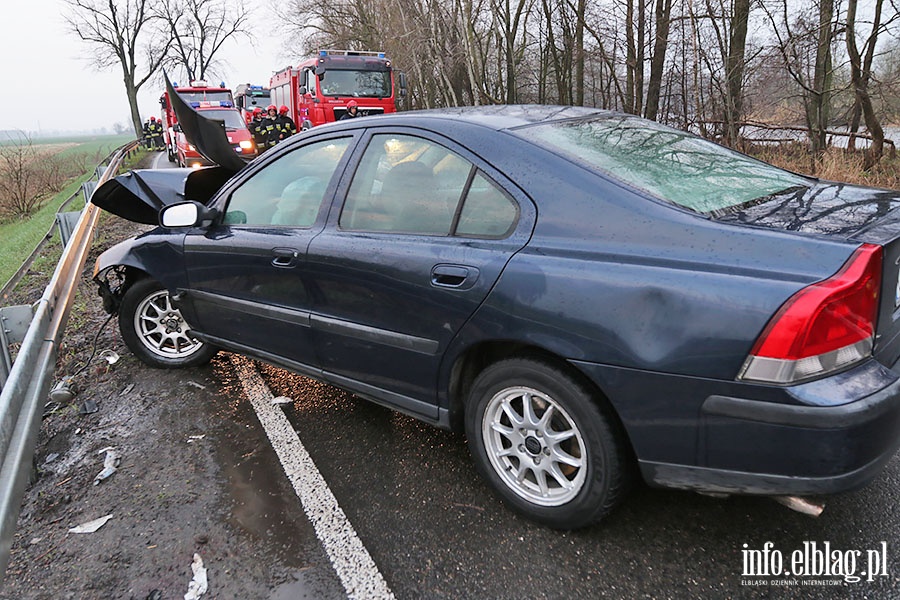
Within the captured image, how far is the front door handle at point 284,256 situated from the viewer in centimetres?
323

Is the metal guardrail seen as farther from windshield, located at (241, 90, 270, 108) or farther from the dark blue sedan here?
windshield, located at (241, 90, 270, 108)

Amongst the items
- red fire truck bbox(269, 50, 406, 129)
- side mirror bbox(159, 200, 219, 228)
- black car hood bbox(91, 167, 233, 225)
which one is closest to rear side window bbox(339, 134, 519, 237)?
side mirror bbox(159, 200, 219, 228)

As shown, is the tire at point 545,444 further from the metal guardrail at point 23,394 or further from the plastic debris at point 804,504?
the metal guardrail at point 23,394

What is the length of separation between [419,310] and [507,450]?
2.32 ft

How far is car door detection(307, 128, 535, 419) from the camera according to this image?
252 centimetres

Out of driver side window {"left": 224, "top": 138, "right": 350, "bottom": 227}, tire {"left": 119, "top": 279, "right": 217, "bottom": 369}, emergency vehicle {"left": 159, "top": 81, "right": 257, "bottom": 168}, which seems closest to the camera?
driver side window {"left": 224, "top": 138, "right": 350, "bottom": 227}

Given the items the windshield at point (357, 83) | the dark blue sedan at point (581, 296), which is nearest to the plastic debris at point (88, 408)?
the dark blue sedan at point (581, 296)

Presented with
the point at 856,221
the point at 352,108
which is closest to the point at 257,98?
the point at 352,108

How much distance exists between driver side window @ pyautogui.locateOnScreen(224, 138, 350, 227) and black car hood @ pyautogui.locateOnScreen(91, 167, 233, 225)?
137cm

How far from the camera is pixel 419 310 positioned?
8.78 feet

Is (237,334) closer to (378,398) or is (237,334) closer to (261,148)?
(378,398)

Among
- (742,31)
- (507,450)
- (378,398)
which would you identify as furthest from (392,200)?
(742,31)

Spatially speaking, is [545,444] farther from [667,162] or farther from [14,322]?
[14,322]

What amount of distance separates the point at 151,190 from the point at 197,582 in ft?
11.4
